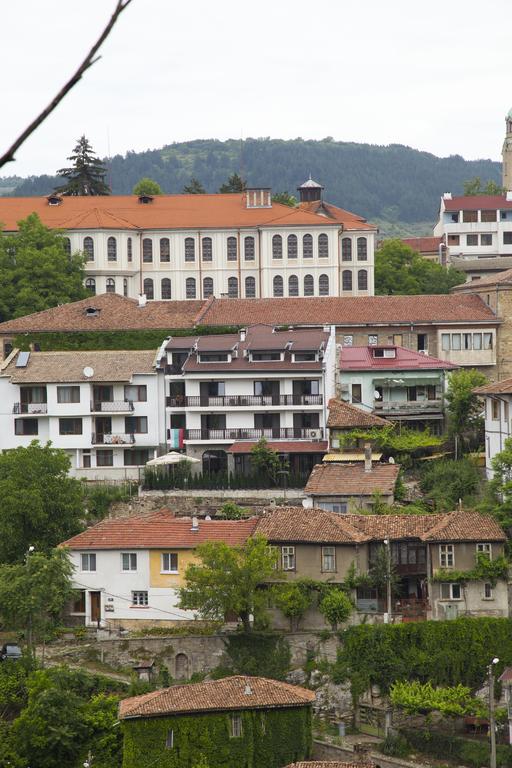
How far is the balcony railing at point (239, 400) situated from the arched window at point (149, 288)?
23.6m

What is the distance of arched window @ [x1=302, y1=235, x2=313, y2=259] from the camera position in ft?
237

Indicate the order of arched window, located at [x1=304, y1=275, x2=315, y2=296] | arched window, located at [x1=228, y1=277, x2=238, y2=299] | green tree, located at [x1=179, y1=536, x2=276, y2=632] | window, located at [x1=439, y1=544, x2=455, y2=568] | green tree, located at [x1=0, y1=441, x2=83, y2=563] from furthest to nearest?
1. arched window, located at [x1=228, y1=277, x2=238, y2=299]
2. arched window, located at [x1=304, y1=275, x2=315, y2=296]
3. green tree, located at [x1=0, y1=441, x2=83, y2=563]
4. window, located at [x1=439, y1=544, x2=455, y2=568]
5. green tree, located at [x1=179, y1=536, x2=276, y2=632]

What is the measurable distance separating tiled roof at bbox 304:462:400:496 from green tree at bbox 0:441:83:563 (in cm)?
794

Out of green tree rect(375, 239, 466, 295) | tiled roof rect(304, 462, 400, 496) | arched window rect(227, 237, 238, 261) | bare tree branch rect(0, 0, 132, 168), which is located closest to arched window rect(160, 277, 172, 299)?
→ arched window rect(227, 237, 238, 261)

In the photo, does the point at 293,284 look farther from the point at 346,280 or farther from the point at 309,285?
the point at 346,280

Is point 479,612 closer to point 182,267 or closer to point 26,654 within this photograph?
point 26,654

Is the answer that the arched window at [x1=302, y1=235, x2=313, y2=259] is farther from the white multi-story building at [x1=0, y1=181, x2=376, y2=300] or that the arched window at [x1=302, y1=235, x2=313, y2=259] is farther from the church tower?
the church tower

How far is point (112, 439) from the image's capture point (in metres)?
49.5

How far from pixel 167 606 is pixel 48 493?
5458 millimetres

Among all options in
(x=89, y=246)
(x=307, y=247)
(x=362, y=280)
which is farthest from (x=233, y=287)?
(x=89, y=246)

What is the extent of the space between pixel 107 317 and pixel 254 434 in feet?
33.6

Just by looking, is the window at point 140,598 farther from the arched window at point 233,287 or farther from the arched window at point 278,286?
the arched window at point 233,287

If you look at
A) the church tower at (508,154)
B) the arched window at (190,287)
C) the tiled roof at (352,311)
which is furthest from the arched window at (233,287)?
the church tower at (508,154)

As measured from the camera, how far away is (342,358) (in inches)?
2088
